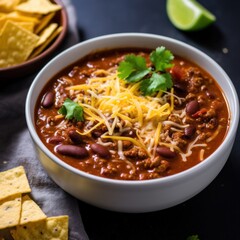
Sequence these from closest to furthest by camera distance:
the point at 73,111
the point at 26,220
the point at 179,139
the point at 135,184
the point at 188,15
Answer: the point at 135,184 → the point at 26,220 → the point at 179,139 → the point at 73,111 → the point at 188,15

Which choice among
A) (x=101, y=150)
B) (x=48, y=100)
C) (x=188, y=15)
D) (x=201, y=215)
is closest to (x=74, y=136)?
(x=101, y=150)

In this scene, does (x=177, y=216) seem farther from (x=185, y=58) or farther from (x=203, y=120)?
(x=185, y=58)

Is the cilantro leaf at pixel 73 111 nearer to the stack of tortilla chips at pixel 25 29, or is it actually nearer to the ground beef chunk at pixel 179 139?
the ground beef chunk at pixel 179 139

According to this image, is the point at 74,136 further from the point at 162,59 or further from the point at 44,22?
the point at 44,22

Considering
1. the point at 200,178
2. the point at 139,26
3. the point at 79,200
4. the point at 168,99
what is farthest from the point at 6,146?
the point at 139,26

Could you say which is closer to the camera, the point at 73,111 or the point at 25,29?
the point at 73,111

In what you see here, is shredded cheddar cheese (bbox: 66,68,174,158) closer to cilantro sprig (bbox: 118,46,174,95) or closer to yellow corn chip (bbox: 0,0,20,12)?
cilantro sprig (bbox: 118,46,174,95)

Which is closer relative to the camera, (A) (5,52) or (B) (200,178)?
(B) (200,178)
